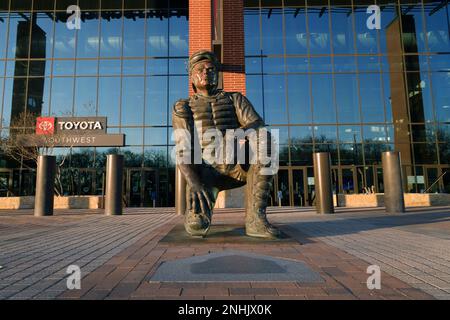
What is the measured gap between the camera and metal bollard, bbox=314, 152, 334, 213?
11.1m

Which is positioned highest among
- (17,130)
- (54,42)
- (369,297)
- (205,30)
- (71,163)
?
(54,42)

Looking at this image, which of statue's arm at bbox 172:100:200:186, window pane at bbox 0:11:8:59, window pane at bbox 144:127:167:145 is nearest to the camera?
statue's arm at bbox 172:100:200:186

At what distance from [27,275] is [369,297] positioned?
9.80 feet

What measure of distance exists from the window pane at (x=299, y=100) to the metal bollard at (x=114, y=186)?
1216cm

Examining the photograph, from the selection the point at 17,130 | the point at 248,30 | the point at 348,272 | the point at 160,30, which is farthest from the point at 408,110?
the point at 17,130

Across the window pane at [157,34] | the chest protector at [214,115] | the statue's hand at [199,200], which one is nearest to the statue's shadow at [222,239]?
the statue's hand at [199,200]

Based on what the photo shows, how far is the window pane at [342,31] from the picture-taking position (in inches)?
829

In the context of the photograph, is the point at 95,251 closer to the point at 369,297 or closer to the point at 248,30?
the point at 369,297

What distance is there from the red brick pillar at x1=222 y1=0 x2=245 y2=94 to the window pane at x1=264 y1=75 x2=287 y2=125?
6517 mm

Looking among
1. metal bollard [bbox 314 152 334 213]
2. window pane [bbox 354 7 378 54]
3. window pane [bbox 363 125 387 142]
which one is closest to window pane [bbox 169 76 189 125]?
window pane [bbox 354 7 378 54]

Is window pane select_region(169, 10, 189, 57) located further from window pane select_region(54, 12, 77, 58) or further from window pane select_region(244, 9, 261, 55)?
window pane select_region(54, 12, 77, 58)

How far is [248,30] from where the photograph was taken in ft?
69.4

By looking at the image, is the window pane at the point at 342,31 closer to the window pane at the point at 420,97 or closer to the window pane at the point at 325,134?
the window pane at the point at 420,97

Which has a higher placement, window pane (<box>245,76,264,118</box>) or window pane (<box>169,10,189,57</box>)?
window pane (<box>169,10,189,57</box>)
